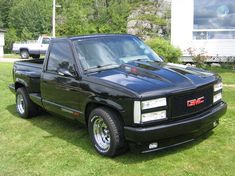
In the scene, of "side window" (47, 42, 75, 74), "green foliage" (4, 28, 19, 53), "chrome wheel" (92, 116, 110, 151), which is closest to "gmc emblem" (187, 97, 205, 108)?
"chrome wheel" (92, 116, 110, 151)

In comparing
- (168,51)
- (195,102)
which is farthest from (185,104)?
(168,51)

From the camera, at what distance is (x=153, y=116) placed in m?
5.15

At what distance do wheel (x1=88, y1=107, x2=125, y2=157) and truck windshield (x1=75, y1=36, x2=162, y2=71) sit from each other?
33.3 inches

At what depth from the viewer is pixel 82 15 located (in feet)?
153

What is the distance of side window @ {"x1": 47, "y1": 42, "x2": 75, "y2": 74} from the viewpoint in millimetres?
6465

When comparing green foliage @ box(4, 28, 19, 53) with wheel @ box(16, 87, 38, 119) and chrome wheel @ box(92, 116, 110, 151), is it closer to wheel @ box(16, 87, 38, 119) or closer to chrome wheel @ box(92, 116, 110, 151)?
wheel @ box(16, 87, 38, 119)

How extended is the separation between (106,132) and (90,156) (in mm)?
446

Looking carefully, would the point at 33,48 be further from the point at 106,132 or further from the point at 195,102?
the point at 195,102

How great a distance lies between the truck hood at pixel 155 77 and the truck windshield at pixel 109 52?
22cm

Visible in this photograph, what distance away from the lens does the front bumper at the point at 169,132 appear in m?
5.09

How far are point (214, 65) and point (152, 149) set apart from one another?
11.3 meters

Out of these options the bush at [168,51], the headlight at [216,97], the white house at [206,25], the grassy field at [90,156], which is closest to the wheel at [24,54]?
the white house at [206,25]

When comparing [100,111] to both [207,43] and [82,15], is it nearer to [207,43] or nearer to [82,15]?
[207,43]

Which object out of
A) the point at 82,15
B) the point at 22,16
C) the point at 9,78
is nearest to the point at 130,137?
the point at 9,78
